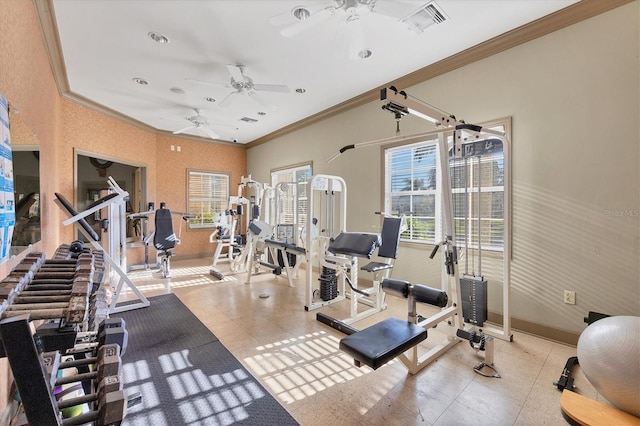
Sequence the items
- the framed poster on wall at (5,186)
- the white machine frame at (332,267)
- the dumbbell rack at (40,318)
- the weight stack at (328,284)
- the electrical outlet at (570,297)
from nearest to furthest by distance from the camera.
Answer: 1. the dumbbell rack at (40,318)
2. the framed poster on wall at (5,186)
3. the electrical outlet at (570,297)
4. the white machine frame at (332,267)
5. the weight stack at (328,284)

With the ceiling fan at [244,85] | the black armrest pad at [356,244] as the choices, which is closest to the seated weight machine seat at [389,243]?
the black armrest pad at [356,244]

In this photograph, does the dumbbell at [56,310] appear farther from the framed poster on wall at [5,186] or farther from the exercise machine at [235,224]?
the exercise machine at [235,224]

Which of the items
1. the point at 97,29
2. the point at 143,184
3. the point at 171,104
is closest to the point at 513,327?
the point at 97,29

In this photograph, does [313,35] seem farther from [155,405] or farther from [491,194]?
[155,405]

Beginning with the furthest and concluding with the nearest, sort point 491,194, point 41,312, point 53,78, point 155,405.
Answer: point 53,78
point 491,194
point 155,405
point 41,312

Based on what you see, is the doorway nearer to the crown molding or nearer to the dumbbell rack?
the crown molding

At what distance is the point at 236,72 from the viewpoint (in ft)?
10.6

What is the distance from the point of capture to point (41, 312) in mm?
790

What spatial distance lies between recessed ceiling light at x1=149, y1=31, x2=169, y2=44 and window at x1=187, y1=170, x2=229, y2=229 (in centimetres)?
414

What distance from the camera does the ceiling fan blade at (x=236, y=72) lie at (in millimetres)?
3151

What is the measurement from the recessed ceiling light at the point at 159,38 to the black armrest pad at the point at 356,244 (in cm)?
276

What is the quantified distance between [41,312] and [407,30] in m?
3.27

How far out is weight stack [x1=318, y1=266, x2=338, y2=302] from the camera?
11.7 ft

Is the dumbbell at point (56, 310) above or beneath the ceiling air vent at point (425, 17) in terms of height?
beneath
